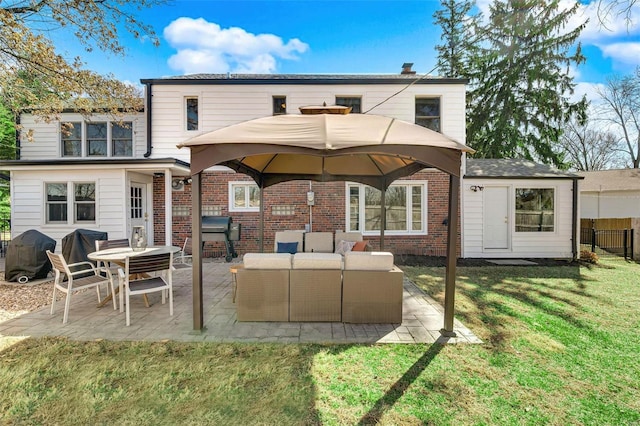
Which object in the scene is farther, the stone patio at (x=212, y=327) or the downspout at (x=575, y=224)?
the downspout at (x=575, y=224)

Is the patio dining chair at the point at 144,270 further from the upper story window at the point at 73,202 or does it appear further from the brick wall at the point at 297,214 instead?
the upper story window at the point at 73,202

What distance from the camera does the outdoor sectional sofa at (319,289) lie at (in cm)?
412

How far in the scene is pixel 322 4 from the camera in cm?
905

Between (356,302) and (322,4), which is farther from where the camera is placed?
(322,4)

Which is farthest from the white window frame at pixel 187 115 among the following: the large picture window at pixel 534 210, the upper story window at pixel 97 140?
the large picture window at pixel 534 210

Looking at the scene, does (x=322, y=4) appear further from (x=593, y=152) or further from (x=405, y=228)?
(x=593, y=152)

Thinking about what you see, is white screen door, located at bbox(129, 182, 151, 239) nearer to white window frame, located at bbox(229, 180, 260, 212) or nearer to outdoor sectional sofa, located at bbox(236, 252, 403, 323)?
white window frame, located at bbox(229, 180, 260, 212)

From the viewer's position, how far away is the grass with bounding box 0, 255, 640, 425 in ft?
7.84

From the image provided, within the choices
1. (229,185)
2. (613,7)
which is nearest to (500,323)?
(613,7)

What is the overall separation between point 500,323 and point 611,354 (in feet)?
3.74

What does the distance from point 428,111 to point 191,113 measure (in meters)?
7.74

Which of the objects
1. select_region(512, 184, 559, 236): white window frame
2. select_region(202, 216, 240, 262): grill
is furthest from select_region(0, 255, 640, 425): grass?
select_region(512, 184, 559, 236): white window frame

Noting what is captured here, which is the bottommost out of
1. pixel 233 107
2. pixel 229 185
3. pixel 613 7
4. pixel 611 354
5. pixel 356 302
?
pixel 611 354

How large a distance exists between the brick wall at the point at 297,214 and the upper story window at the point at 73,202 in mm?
2216
